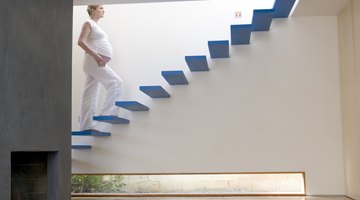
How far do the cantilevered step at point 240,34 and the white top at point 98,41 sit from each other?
54.1 inches

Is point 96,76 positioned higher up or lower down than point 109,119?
higher up

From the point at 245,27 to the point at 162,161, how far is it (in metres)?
1.76

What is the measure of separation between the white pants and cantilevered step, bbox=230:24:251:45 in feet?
4.45

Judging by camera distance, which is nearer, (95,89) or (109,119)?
(109,119)

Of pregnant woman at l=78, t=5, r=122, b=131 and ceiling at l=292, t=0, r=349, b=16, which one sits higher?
ceiling at l=292, t=0, r=349, b=16

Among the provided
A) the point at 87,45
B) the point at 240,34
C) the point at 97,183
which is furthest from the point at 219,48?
the point at 97,183

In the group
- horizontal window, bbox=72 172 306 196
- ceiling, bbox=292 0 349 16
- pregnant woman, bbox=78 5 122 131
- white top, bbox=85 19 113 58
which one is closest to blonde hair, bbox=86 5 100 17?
pregnant woman, bbox=78 5 122 131

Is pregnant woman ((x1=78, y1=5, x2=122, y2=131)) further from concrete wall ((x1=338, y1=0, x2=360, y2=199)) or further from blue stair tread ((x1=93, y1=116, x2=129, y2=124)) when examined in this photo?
concrete wall ((x1=338, y1=0, x2=360, y2=199))

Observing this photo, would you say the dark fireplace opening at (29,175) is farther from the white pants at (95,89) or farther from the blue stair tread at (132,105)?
the white pants at (95,89)

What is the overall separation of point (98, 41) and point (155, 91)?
90 centimetres

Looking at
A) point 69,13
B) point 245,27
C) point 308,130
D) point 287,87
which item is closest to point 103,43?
point 69,13

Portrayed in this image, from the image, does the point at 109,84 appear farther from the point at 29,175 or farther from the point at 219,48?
the point at 29,175

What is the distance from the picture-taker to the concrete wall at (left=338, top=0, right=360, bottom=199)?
15.5 feet

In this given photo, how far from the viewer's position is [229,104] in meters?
5.58
